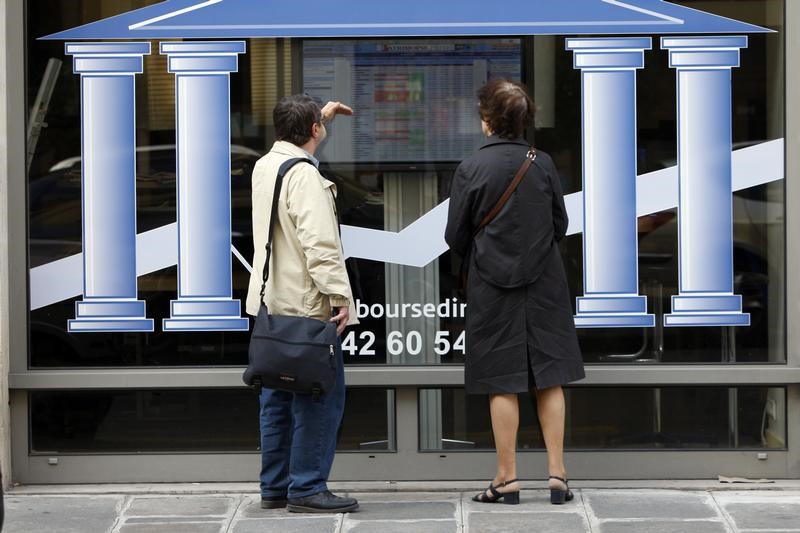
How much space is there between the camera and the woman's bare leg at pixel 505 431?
19.2ft

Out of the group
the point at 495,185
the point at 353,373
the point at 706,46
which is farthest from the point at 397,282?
the point at 706,46

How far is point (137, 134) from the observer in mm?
6422

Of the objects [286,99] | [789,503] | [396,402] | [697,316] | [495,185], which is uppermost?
[286,99]

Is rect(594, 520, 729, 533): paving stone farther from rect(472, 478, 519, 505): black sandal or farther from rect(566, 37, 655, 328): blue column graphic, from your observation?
rect(566, 37, 655, 328): blue column graphic

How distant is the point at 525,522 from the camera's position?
569 cm

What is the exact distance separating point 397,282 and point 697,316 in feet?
4.87

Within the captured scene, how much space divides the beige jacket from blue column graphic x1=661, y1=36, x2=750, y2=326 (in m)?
1.80

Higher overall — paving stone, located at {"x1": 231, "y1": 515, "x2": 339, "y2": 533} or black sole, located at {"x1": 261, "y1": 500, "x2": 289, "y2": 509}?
black sole, located at {"x1": 261, "y1": 500, "x2": 289, "y2": 509}

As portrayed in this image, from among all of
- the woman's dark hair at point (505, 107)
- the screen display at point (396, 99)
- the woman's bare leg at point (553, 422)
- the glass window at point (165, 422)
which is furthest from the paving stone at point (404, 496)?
the woman's dark hair at point (505, 107)

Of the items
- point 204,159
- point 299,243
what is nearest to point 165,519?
point 299,243

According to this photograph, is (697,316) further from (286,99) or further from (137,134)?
(137,134)

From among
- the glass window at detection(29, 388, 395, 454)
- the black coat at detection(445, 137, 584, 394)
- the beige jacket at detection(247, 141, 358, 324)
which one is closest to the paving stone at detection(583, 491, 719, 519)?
the black coat at detection(445, 137, 584, 394)

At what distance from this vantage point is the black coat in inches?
226

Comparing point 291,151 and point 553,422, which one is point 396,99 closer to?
point 291,151
